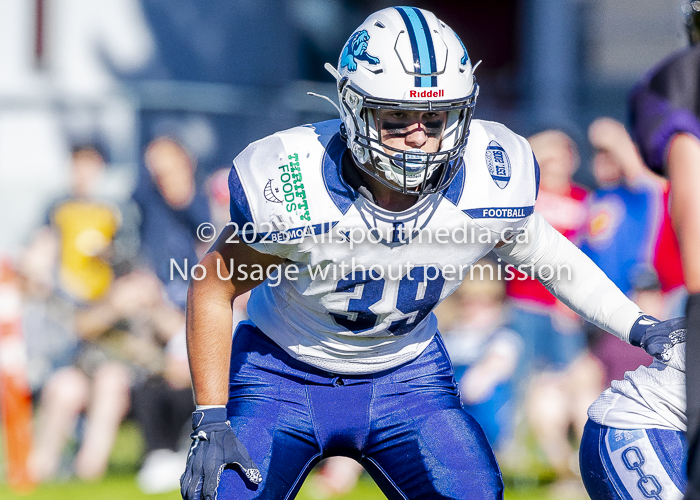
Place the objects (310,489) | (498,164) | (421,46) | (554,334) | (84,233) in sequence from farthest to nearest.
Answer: (84,233), (554,334), (310,489), (498,164), (421,46)

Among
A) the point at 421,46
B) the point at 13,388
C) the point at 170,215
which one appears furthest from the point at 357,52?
the point at 13,388

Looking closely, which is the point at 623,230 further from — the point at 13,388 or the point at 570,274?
the point at 13,388

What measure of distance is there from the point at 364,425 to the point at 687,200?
1.16 m

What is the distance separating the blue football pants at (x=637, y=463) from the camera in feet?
7.60

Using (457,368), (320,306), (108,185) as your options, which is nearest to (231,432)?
(320,306)

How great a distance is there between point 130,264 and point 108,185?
1.79m

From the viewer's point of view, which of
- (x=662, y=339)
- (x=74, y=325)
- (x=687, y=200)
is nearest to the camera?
(x=687, y=200)

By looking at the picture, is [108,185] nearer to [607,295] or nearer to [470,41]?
[607,295]

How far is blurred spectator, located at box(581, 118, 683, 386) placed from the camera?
4848 mm

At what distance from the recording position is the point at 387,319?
2646 mm

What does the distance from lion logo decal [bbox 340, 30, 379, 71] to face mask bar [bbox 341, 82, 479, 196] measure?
80 mm

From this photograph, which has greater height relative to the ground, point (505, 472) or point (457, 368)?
point (457, 368)

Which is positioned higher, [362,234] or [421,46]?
[421,46]

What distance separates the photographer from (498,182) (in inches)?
103
